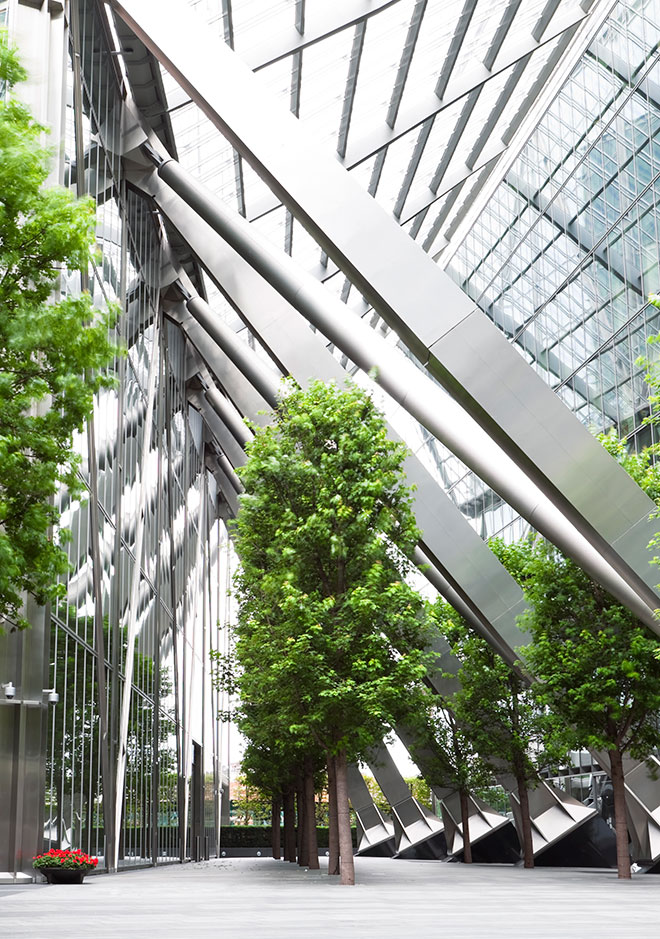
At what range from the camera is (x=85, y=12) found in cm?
2011

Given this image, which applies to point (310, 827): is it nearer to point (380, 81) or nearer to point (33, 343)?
point (380, 81)

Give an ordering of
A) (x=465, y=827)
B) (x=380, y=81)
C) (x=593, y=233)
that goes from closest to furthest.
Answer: (x=380, y=81) < (x=465, y=827) < (x=593, y=233)

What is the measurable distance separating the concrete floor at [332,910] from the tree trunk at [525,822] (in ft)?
30.5

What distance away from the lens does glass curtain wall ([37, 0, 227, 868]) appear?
18922mm

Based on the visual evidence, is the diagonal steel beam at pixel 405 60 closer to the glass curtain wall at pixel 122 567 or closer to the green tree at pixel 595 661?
the glass curtain wall at pixel 122 567

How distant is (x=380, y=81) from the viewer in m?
23.6

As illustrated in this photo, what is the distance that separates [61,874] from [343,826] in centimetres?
462

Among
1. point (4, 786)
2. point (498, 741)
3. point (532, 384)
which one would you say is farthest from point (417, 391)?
point (498, 741)

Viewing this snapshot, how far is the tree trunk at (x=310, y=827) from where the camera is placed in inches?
994

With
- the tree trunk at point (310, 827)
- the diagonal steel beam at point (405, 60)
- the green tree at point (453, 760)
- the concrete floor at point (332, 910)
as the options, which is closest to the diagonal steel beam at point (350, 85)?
the diagonal steel beam at point (405, 60)

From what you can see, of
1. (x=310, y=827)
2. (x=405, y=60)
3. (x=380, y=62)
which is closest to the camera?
(x=380, y=62)

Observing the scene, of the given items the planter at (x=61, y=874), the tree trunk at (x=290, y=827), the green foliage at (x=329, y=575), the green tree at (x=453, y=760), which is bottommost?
the planter at (x=61, y=874)

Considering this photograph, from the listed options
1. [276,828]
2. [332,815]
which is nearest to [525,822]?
[332,815]

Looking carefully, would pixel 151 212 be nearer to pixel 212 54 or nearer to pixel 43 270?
pixel 212 54
